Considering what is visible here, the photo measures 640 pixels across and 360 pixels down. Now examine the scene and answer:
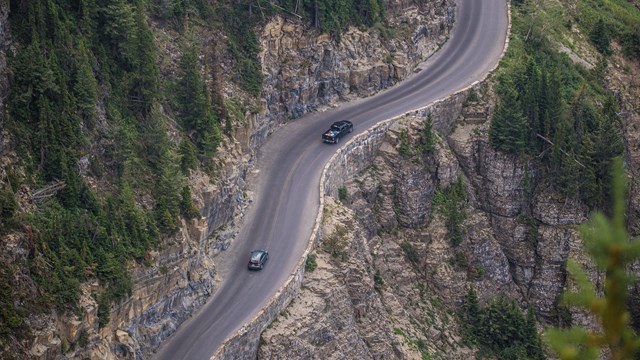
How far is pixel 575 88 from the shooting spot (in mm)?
88688

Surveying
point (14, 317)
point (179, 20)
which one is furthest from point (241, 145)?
point (14, 317)

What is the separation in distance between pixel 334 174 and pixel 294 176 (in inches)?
134

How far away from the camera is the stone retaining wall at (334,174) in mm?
54000

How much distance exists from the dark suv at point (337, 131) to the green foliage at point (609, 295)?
199 ft

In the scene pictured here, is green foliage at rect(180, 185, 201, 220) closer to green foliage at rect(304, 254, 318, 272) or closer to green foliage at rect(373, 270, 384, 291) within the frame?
green foliage at rect(304, 254, 318, 272)

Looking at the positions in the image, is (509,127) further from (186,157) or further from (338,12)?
(186,157)

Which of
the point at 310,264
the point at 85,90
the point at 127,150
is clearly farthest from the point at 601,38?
the point at 85,90

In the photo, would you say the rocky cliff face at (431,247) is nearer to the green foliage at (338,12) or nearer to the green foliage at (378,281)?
the green foliage at (378,281)

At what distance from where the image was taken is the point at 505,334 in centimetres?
7344

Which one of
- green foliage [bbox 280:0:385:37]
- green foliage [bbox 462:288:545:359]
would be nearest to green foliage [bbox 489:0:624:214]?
green foliage [bbox 462:288:545:359]

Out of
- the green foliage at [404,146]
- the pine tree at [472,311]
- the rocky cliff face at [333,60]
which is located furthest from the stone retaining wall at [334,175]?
the pine tree at [472,311]

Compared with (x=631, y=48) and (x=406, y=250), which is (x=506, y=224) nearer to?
(x=406, y=250)

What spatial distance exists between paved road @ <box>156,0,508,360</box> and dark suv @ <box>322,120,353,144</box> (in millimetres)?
563

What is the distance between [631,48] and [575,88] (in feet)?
49.0
